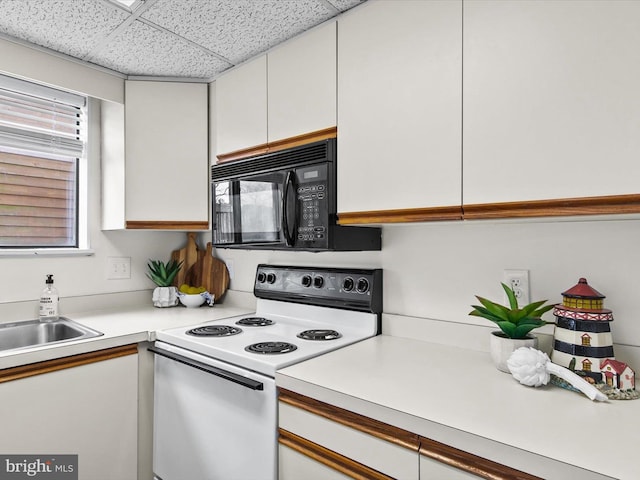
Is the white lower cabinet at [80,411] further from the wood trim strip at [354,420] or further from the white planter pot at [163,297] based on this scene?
the wood trim strip at [354,420]

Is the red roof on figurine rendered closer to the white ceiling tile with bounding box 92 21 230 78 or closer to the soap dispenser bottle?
the white ceiling tile with bounding box 92 21 230 78

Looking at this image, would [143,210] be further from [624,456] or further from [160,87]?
[624,456]

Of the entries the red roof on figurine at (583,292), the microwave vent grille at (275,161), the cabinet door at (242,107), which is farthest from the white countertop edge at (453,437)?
the cabinet door at (242,107)

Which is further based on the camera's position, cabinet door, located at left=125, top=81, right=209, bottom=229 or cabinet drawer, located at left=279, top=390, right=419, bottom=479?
cabinet door, located at left=125, top=81, right=209, bottom=229

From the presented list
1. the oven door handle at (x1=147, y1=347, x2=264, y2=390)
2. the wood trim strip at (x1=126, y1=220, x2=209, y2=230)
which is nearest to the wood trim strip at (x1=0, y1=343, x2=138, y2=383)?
the oven door handle at (x1=147, y1=347, x2=264, y2=390)

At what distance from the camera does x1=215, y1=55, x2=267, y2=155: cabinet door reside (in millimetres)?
1762

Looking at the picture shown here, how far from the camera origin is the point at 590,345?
1.05 meters

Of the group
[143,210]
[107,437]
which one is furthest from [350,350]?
[143,210]

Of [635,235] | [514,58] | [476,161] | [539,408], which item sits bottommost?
[539,408]

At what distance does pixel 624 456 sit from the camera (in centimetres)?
72

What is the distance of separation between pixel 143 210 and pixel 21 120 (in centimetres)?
73

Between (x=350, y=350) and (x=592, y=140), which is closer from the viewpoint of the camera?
(x=592, y=140)

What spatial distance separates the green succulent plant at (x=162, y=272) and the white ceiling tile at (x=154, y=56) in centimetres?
109

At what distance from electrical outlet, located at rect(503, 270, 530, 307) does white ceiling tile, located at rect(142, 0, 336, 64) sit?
3.93ft
